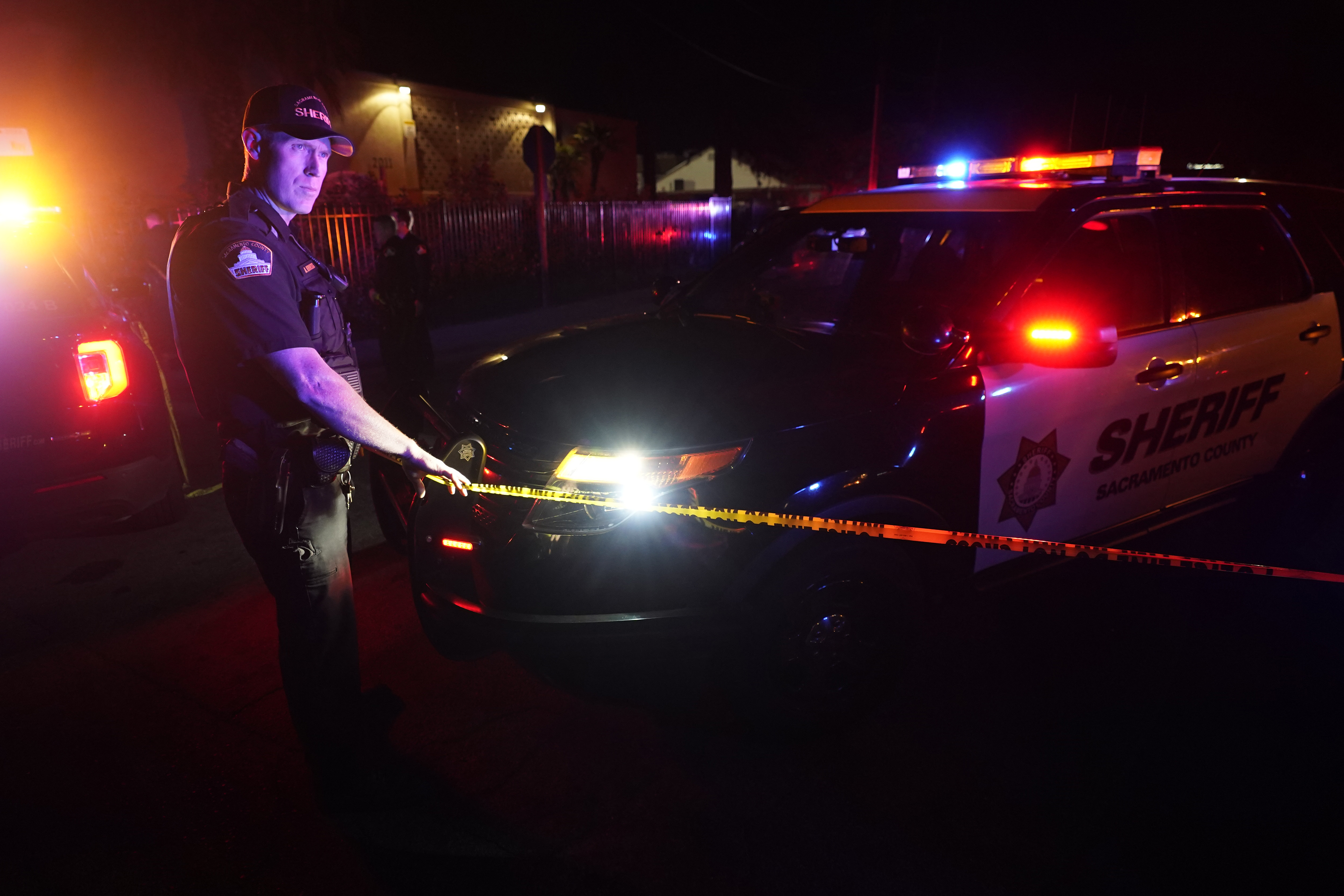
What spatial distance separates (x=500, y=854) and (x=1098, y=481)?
7.73ft

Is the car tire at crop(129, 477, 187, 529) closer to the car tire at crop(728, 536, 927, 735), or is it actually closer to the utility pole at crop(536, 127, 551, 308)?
the car tire at crop(728, 536, 927, 735)

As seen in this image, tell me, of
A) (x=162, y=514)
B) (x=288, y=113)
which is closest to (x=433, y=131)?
(x=162, y=514)

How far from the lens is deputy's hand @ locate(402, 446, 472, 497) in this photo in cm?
212

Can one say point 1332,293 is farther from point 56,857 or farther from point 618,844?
point 56,857

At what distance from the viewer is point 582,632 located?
2.20 metres

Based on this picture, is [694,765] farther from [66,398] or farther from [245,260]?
[66,398]

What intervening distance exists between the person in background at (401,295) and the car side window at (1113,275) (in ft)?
17.5

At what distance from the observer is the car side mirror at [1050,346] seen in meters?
2.50

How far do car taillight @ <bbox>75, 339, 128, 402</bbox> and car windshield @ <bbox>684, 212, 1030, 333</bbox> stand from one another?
266 cm

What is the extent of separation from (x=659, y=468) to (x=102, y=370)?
2.96 m

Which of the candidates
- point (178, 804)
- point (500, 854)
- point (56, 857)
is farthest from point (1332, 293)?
point (56, 857)

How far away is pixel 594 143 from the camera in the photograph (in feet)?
94.3

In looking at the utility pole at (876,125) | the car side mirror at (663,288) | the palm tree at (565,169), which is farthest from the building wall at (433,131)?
the car side mirror at (663,288)

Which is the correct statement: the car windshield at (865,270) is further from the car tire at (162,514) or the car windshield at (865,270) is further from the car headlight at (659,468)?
the car tire at (162,514)
